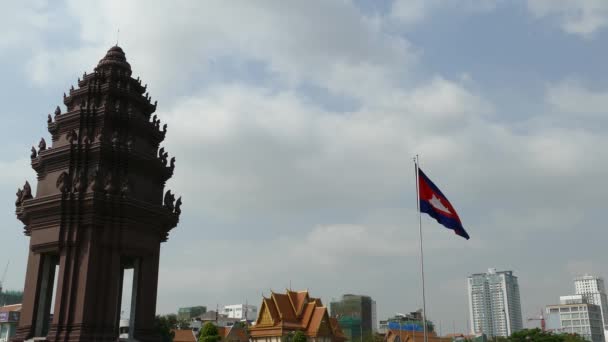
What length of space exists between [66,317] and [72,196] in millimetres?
5385

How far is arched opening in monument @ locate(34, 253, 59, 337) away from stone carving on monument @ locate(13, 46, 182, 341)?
46mm

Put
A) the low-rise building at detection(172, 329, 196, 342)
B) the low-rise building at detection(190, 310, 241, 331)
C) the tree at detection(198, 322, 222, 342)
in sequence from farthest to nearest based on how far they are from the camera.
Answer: the low-rise building at detection(190, 310, 241, 331), the low-rise building at detection(172, 329, 196, 342), the tree at detection(198, 322, 222, 342)

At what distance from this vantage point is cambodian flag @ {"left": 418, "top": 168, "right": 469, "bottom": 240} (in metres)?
27.0

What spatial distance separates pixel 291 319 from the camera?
8400 cm

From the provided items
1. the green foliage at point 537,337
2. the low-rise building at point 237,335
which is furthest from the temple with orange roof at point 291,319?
the green foliage at point 537,337

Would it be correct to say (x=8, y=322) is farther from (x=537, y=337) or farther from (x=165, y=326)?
(x=537, y=337)

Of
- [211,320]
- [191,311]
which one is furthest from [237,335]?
[191,311]

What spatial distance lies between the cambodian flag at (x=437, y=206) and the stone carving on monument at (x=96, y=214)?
41.2 ft

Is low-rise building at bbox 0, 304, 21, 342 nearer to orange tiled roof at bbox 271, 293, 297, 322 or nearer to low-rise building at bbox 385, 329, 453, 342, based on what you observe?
orange tiled roof at bbox 271, 293, 297, 322

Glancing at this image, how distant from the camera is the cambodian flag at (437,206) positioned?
88.7 ft

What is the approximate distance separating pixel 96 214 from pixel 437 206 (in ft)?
51.0

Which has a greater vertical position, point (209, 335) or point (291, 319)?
point (291, 319)

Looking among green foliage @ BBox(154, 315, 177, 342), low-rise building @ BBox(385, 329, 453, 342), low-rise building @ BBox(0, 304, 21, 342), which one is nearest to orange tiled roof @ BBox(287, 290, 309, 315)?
green foliage @ BBox(154, 315, 177, 342)

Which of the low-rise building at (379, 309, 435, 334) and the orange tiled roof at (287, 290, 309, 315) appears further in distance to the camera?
the low-rise building at (379, 309, 435, 334)
